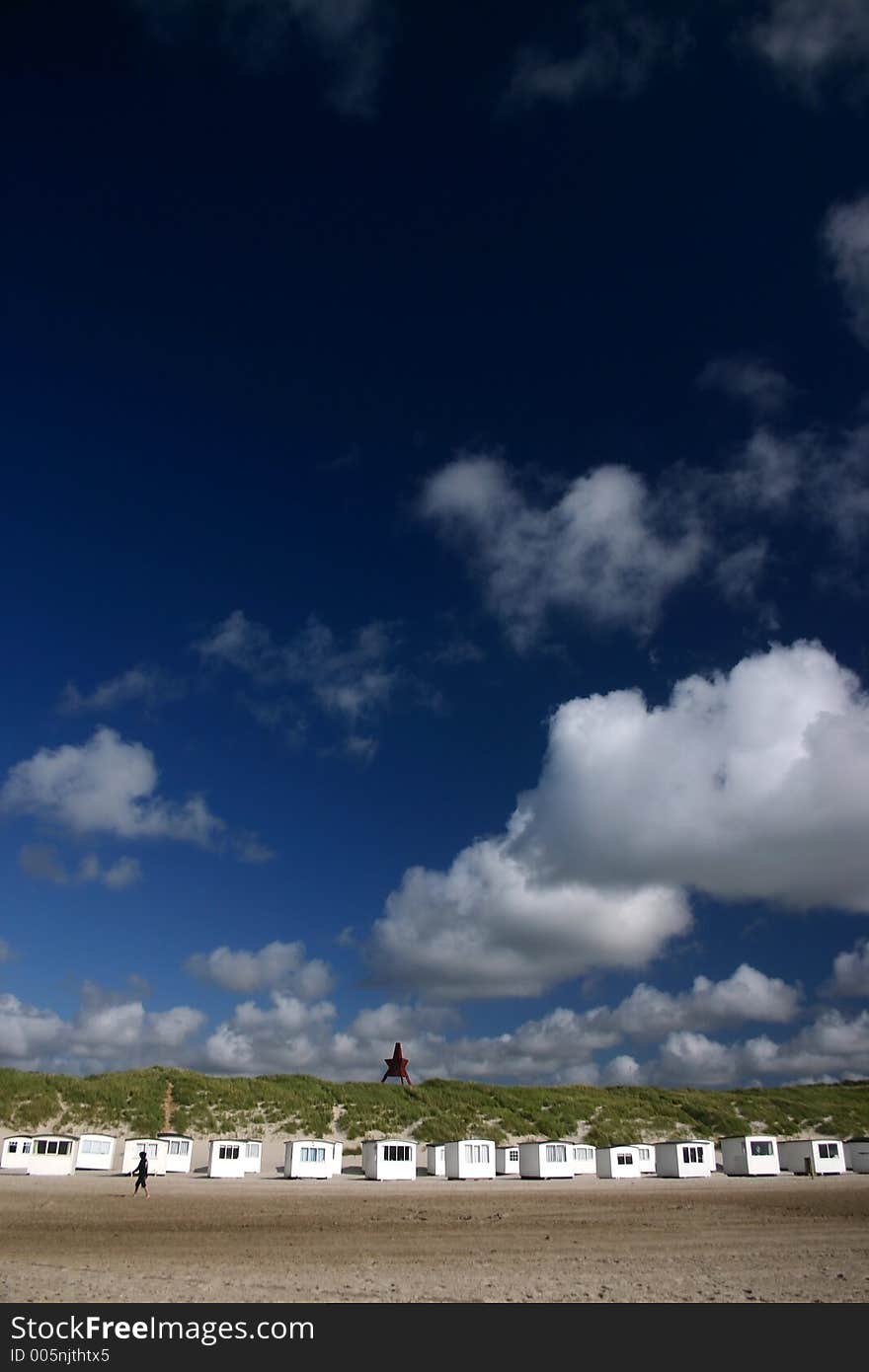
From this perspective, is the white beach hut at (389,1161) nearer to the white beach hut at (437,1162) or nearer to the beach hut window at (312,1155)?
the white beach hut at (437,1162)

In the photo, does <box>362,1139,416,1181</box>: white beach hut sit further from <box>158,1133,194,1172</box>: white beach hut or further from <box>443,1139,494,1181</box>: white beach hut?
<box>158,1133,194,1172</box>: white beach hut

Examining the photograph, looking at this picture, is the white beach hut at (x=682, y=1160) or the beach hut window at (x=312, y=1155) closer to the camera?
the beach hut window at (x=312, y=1155)

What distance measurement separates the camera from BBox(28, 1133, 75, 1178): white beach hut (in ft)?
175

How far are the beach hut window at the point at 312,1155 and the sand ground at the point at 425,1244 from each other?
14.4ft

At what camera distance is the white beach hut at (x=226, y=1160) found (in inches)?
2109

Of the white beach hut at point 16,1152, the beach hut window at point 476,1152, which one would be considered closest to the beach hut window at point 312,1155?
the beach hut window at point 476,1152

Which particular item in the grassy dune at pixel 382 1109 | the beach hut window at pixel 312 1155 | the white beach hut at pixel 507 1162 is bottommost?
the white beach hut at pixel 507 1162

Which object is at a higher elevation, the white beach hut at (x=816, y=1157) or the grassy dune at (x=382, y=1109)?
the grassy dune at (x=382, y=1109)

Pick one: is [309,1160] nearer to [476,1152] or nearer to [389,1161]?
[389,1161]
